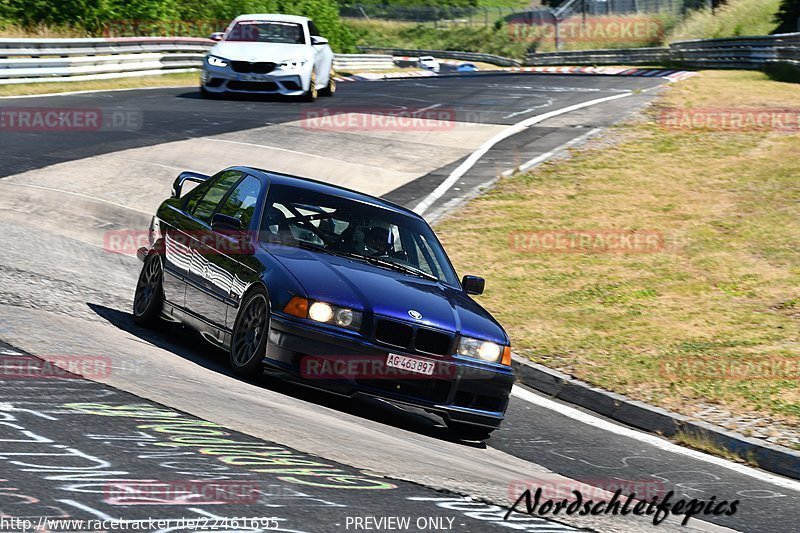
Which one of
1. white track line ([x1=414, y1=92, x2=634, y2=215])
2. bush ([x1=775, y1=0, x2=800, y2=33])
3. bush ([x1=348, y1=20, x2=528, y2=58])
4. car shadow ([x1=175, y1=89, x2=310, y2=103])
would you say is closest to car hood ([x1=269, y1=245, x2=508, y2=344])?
Result: white track line ([x1=414, y1=92, x2=634, y2=215])

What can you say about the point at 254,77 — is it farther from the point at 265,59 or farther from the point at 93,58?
the point at 93,58

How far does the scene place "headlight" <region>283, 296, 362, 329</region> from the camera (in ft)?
25.4

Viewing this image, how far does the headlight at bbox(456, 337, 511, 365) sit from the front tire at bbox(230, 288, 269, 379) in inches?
52.3

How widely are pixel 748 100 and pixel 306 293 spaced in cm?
2407

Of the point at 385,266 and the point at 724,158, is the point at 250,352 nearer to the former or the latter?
the point at 385,266

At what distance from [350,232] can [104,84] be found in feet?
72.3

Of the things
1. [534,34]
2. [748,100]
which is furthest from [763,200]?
[534,34]

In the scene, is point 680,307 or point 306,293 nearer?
point 306,293

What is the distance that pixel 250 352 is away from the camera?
8125 millimetres

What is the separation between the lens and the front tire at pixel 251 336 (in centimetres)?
795

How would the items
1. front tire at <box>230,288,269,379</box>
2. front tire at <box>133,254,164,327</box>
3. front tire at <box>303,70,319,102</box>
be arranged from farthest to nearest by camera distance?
1. front tire at <box>303,70,319,102</box>
2. front tire at <box>133,254,164,327</box>
3. front tire at <box>230,288,269,379</box>

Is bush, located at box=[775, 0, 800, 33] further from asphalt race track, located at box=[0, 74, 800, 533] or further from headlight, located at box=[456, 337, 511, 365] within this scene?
headlight, located at box=[456, 337, 511, 365]

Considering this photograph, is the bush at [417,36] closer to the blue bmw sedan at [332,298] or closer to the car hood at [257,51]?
the car hood at [257,51]

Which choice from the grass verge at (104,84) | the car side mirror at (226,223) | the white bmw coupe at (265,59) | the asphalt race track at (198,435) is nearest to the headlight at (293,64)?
the white bmw coupe at (265,59)
